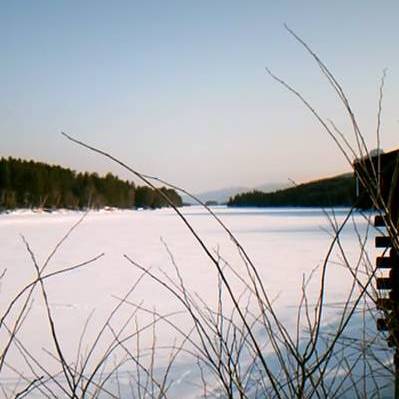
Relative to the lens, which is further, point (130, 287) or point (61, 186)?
point (61, 186)

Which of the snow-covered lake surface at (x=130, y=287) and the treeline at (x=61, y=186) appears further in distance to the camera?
the treeline at (x=61, y=186)

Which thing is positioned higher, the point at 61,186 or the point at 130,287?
the point at 61,186

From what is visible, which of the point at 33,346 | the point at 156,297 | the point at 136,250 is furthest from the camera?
the point at 136,250

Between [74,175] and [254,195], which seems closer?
[74,175]

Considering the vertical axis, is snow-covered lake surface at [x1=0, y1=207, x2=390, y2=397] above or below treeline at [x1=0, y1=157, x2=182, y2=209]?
below

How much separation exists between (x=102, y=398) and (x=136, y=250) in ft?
26.3

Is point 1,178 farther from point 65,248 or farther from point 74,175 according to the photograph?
point 65,248

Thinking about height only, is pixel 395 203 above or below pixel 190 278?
above

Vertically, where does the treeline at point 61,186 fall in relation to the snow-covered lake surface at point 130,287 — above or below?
above

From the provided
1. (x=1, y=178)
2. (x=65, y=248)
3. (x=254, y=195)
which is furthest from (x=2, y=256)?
(x=254, y=195)

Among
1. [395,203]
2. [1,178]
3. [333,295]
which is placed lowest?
[333,295]

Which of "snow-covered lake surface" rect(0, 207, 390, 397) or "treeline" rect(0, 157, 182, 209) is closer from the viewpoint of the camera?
"snow-covered lake surface" rect(0, 207, 390, 397)

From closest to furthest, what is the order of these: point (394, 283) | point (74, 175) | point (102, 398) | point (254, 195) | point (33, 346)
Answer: point (394, 283)
point (102, 398)
point (33, 346)
point (74, 175)
point (254, 195)

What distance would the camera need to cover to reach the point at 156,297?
5582 millimetres
